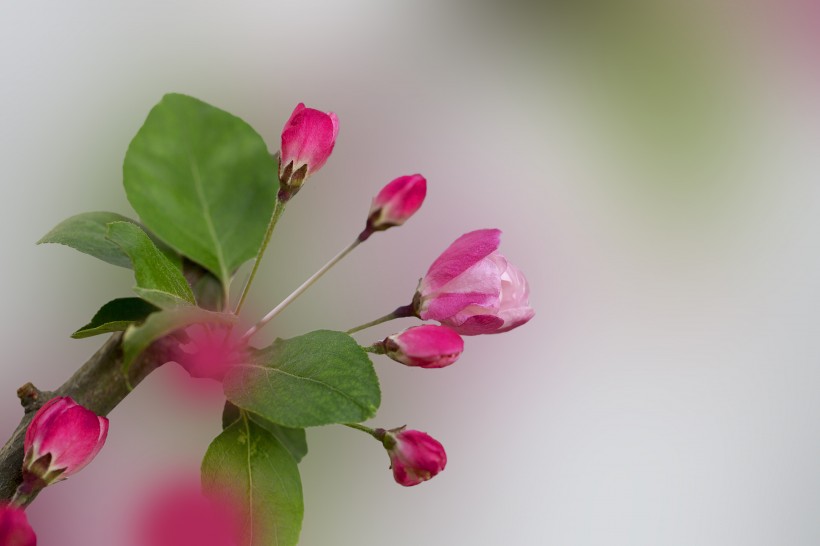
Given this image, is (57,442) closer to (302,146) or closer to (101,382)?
(101,382)

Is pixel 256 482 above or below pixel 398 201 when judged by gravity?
below

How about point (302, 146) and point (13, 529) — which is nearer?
point (13, 529)

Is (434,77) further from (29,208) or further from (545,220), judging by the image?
(29,208)

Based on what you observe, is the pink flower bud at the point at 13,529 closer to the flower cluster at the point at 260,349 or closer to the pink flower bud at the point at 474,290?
the flower cluster at the point at 260,349

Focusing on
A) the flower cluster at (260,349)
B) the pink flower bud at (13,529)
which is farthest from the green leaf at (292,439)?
the pink flower bud at (13,529)

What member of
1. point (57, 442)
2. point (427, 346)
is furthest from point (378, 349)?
point (57, 442)
